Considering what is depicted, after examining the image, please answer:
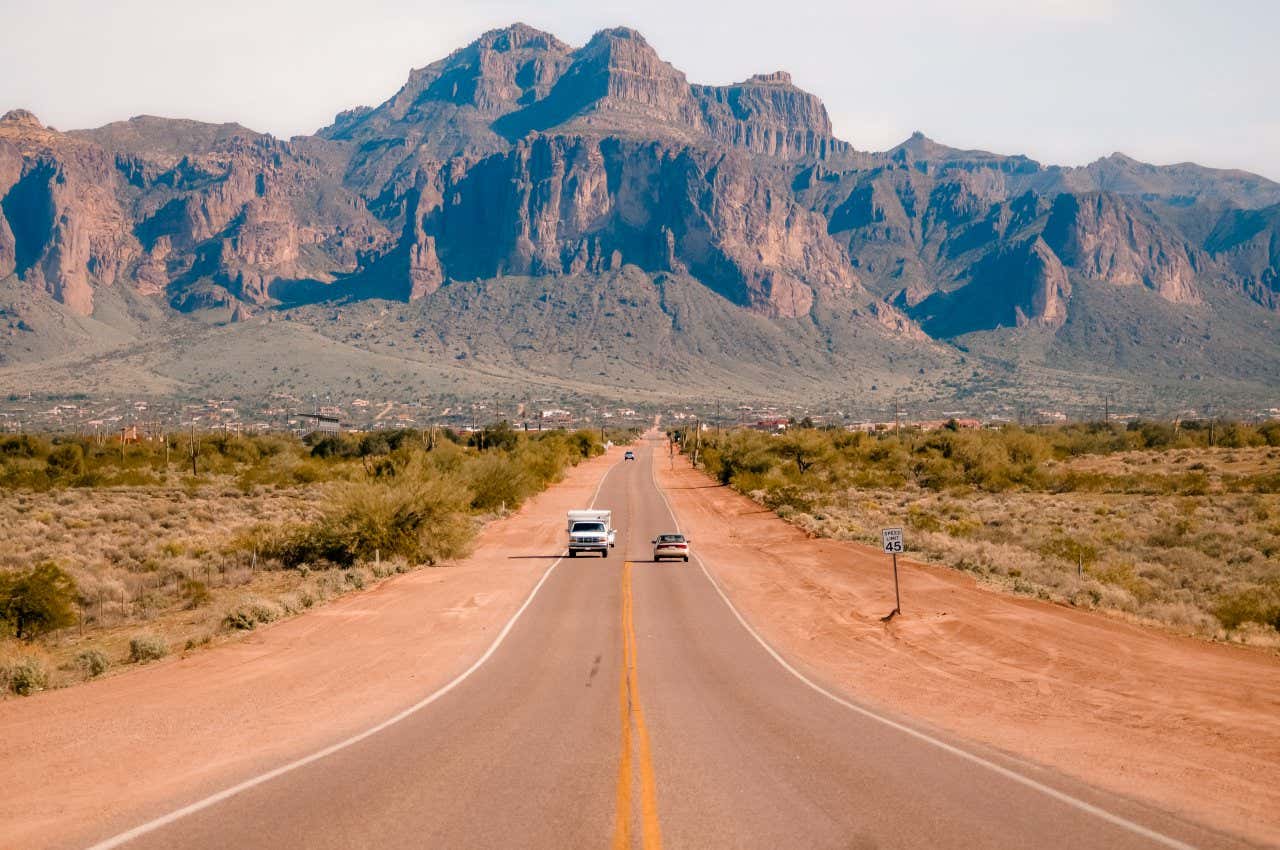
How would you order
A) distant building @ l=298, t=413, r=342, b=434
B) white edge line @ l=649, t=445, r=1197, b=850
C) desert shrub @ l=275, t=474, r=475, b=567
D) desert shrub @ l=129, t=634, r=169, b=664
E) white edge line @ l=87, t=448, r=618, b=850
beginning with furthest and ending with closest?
distant building @ l=298, t=413, r=342, b=434, desert shrub @ l=275, t=474, r=475, b=567, desert shrub @ l=129, t=634, r=169, b=664, white edge line @ l=649, t=445, r=1197, b=850, white edge line @ l=87, t=448, r=618, b=850

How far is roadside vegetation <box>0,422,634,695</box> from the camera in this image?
2162 cm

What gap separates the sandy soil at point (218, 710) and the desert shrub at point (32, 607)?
573 centimetres

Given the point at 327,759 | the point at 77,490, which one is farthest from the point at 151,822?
the point at 77,490

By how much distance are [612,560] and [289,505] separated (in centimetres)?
2328

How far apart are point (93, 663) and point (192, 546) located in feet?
63.6

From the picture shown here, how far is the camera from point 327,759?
10.5 metres

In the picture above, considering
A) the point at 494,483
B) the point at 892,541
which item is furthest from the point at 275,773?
the point at 494,483

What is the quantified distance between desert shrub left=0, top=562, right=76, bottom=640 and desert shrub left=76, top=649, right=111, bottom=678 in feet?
20.7

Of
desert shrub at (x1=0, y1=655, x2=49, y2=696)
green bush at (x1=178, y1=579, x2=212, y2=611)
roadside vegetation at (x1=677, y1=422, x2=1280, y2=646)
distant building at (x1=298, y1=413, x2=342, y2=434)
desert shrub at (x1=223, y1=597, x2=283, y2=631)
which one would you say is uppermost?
distant building at (x1=298, y1=413, x2=342, y2=434)

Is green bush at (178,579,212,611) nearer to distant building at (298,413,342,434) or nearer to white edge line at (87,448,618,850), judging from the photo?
white edge line at (87,448,618,850)

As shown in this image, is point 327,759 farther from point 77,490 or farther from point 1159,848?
point 77,490

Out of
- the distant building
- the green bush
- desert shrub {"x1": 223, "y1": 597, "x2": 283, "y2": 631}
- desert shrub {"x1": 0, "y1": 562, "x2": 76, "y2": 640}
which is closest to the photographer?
desert shrub {"x1": 223, "y1": 597, "x2": 283, "y2": 631}

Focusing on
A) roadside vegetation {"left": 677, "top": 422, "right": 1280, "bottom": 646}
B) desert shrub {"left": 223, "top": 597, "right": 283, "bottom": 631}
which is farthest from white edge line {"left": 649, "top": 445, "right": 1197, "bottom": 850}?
desert shrub {"left": 223, "top": 597, "right": 283, "bottom": 631}

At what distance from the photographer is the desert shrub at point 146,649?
58.5 feet
